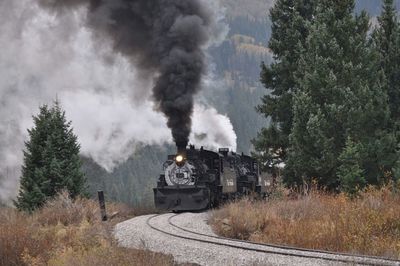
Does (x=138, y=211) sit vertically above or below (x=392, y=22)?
below

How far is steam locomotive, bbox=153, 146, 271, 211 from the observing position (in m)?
22.4

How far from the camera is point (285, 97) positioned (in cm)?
2550

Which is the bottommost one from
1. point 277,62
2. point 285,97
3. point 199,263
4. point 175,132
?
point 199,263

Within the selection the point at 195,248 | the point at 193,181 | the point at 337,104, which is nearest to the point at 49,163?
the point at 193,181

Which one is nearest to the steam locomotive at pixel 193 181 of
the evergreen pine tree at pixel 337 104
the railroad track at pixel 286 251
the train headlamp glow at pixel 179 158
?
the train headlamp glow at pixel 179 158

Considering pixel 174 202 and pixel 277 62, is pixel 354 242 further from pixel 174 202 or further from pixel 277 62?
pixel 277 62

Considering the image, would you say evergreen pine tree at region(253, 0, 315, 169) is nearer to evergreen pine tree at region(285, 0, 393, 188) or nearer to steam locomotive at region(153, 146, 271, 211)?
steam locomotive at region(153, 146, 271, 211)

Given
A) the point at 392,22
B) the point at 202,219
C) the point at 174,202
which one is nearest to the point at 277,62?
the point at 392,22

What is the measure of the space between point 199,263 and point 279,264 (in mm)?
1719

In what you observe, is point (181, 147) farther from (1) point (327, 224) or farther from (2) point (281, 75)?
(1) point (327, 224)

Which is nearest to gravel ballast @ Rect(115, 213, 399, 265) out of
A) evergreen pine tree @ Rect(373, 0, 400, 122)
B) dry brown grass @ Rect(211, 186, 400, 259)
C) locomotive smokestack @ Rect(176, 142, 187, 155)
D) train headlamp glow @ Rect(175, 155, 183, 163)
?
dry brown grass @ Rect(211, 186, 400, 259)

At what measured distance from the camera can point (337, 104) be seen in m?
19.2

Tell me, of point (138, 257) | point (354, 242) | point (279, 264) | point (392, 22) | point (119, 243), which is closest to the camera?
point (279, 264)

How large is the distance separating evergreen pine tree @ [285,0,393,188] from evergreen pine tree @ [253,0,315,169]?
16.3 feet
